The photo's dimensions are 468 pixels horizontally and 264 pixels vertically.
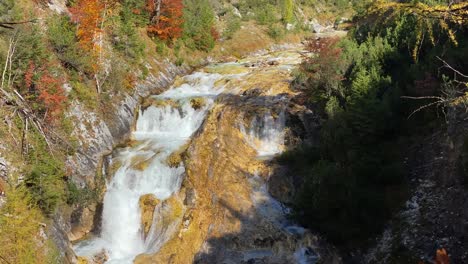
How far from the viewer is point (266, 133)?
Answer: 18.7m

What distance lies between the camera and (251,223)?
1382cm

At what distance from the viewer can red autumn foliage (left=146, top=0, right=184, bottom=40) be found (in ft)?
95.1

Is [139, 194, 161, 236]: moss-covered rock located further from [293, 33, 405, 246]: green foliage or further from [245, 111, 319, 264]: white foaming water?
[293, 33, 405, 246]: green foliage

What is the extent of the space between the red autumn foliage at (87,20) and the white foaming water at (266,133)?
976 cm

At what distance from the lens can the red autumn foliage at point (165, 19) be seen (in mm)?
28984

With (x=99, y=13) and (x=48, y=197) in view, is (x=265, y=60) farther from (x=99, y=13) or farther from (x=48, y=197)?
(x=48, y=197)

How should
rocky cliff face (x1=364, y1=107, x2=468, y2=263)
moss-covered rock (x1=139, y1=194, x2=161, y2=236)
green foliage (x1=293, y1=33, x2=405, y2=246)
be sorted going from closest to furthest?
rocky cliff face (x1=364, y1=107, x2=468, y2=263), green foliage (x1=293, y1=33, x2=405, y2=246), moss-covered rock (x1=139, y1=194, x2=161, y2=236)

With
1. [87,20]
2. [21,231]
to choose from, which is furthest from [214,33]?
[21,231]

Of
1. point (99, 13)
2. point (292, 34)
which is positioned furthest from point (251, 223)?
point (292, 34)

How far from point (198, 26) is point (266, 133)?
1706 cm

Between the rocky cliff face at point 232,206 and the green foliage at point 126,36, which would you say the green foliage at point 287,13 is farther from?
the rocky cliff face at point 232,206

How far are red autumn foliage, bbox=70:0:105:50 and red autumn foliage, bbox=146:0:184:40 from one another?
6.94 m

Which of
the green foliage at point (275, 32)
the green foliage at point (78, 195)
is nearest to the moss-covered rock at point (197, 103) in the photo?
the green foliage at point (78, 195)

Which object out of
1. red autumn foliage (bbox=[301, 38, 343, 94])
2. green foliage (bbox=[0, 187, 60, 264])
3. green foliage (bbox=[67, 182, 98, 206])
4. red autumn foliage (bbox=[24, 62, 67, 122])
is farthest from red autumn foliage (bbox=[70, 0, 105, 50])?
red autumn foliage (bbox=[301, 38, 343, 94])
